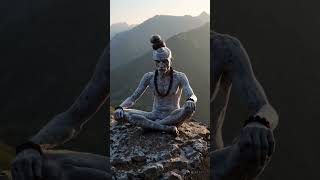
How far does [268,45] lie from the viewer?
6.66 metres

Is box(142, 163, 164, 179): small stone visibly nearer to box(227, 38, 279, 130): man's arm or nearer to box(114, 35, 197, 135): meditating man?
box(114, 35, 197, 135): meditating man

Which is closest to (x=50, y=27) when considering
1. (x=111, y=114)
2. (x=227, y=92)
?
(x=111, y=114)

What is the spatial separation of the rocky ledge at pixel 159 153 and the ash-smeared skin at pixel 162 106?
10cm

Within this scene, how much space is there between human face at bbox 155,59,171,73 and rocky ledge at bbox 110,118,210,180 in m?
0.58

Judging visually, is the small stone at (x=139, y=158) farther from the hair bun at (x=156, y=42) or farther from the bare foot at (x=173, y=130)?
the hair bun at (x=156, y=42)

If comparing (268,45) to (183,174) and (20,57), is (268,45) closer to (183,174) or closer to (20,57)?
(183,174)

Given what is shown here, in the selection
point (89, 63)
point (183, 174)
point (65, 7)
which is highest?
point (65, 7)

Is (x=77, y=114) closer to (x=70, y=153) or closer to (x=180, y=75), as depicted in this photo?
(x=70, y=153)

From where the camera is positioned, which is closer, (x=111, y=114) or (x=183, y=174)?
(x=183, y=174)

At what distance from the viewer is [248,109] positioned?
662 cm

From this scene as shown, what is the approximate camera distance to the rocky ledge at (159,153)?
6.65m

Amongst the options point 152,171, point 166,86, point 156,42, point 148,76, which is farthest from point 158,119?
point 156,42

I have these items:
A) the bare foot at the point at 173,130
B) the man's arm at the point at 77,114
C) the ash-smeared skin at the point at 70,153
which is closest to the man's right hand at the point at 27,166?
the ash-smeared skin at the point at 70,153

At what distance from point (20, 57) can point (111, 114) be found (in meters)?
1.08
